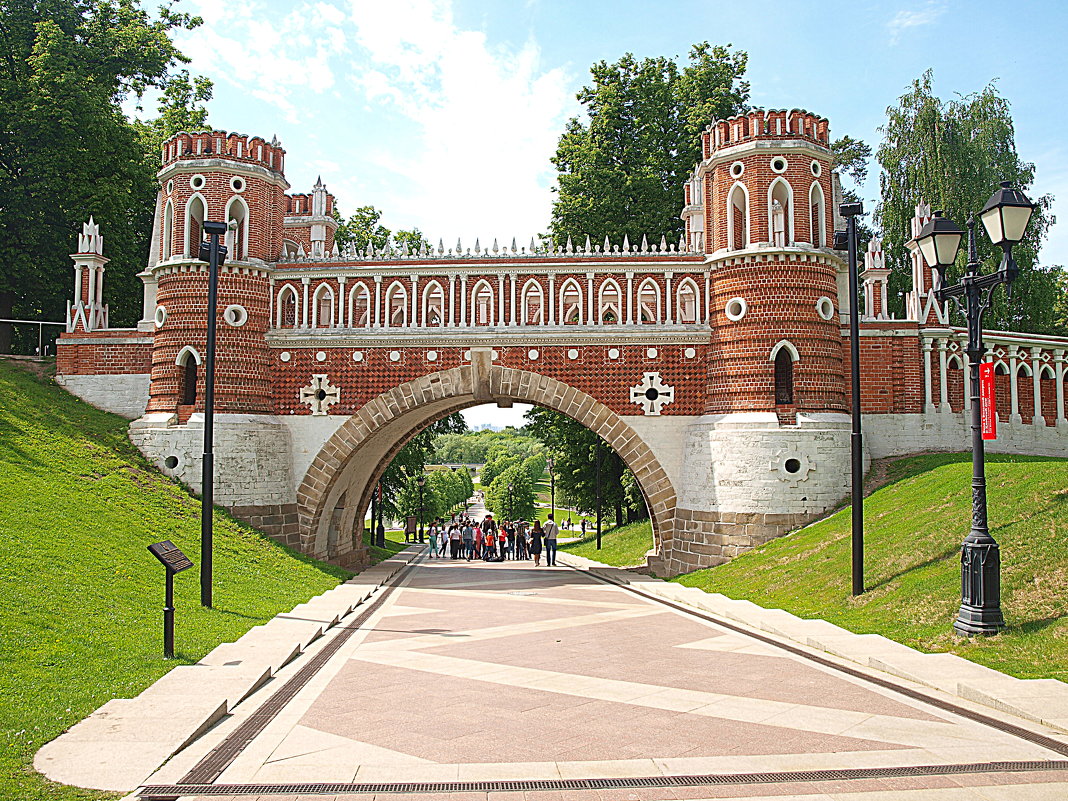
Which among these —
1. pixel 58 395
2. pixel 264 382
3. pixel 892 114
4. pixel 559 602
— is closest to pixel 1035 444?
Answer: pixel 559 602

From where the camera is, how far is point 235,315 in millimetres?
20344

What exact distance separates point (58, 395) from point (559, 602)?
13.7 metres

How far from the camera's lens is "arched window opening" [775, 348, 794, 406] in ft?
62.1

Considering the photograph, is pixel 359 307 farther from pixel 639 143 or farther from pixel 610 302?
pixel 639 143

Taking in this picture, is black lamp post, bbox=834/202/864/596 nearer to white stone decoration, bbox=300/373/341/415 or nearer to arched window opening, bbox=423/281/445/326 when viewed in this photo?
arched window opening, bbox=423/281/445/326

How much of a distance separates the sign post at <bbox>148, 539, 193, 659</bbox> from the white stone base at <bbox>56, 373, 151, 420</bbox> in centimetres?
1293

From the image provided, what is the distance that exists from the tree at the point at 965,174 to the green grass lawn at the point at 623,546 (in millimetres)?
12946

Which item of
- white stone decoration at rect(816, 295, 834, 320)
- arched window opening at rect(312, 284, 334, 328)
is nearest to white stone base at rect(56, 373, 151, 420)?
arched window opening at rect(312, 284, 334, 328)

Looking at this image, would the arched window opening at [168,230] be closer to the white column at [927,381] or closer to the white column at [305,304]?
the white column at [305,304]

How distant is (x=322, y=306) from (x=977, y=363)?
15312 mm

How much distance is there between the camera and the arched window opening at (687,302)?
20.0 meters

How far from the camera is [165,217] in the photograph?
69.3 ft

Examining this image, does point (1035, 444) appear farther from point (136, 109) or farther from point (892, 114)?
point (136, 109)

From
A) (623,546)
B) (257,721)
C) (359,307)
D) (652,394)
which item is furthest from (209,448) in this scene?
(623,546)
